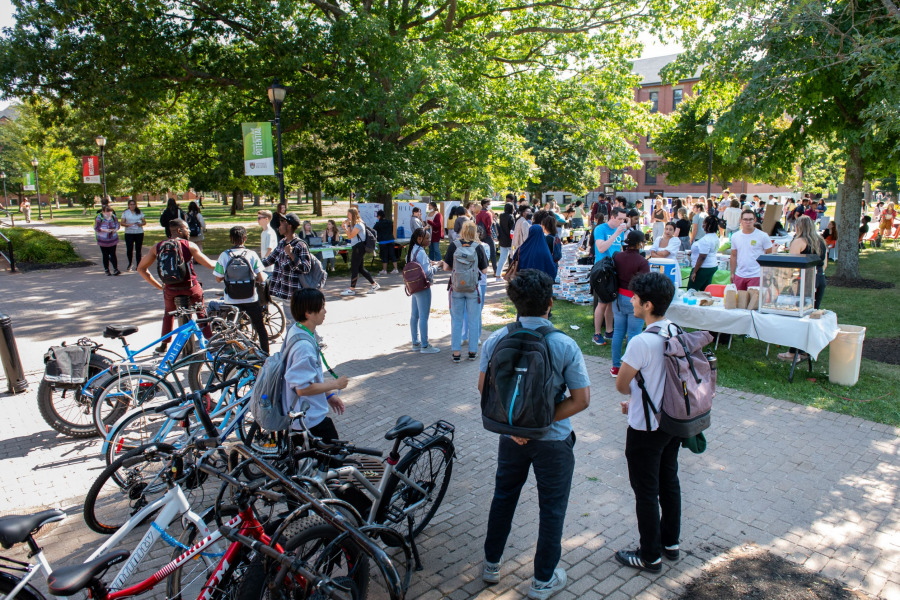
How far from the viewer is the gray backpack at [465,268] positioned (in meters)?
7.64

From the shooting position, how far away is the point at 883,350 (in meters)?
8.65

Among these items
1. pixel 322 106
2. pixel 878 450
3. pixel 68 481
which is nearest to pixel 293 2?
pixel 322 106

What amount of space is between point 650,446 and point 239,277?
5391mm

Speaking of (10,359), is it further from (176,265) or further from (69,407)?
(176,265)

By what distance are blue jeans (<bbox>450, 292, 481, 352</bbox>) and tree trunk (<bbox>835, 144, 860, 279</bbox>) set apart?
36.3ft

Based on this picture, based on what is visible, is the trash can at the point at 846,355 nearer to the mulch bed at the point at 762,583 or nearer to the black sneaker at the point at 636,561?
the mulch bed at the point at 762,583

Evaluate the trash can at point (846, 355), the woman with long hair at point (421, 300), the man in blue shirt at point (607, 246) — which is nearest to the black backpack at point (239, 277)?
the woman with long hair at point (421, 300)

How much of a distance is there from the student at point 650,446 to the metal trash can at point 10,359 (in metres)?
6.81

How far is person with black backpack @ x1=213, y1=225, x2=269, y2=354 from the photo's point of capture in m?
7.30

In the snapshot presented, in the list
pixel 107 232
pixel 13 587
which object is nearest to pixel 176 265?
pixel 13 587

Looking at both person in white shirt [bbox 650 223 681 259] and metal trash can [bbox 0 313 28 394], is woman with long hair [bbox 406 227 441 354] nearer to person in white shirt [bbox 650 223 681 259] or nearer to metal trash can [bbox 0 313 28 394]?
person in white shirt [bbox 650 223 681 259]

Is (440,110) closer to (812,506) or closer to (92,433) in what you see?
(92,433)

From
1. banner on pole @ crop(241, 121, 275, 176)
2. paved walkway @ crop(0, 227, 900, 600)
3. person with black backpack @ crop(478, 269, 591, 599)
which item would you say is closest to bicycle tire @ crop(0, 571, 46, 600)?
paved walkway @ crop(0, 227, 900, 600)

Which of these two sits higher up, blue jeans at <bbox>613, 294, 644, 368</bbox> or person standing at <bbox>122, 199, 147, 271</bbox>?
person standing at <bbox>122, 199, 147, 271</bbox>
